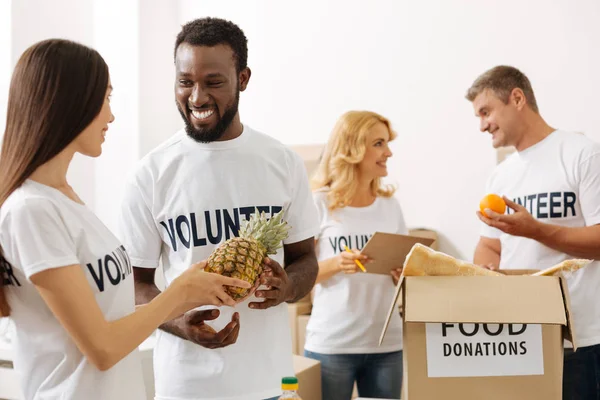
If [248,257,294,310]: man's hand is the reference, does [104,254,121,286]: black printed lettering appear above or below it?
above

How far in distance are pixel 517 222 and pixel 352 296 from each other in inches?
34.1

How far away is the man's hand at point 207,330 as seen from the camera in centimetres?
160

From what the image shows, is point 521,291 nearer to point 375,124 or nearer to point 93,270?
point 93,270

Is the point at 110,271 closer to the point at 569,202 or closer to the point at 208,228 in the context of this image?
the point at 208,228

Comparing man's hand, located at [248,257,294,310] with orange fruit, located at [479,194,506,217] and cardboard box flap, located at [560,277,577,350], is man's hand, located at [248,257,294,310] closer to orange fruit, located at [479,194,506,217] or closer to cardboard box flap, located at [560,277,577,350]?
cardboard box flap, located at [560,277,577,350]

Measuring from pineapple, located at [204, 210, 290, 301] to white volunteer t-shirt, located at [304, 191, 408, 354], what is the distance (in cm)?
118

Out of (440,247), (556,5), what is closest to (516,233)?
(440,247)

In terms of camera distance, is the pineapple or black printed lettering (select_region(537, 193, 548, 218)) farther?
black printed lettering (select_region(537, 193, 548, 218))

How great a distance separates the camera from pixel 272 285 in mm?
1665

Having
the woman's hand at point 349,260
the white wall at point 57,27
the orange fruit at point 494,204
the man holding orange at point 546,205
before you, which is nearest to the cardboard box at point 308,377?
the woman's hand at point 349,260

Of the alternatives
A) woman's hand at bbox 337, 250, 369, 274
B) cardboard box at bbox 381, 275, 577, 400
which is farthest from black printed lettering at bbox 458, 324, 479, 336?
woman's hand at bbox 337, 250, 369, 274

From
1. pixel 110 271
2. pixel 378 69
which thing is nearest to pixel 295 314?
pixel 378 69

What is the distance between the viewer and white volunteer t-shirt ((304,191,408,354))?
2.81 meters

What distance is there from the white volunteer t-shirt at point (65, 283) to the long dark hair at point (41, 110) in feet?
0.14
